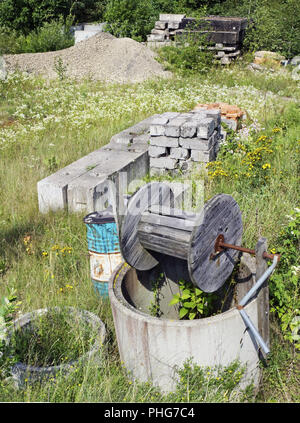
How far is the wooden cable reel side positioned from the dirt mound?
34.0 ft

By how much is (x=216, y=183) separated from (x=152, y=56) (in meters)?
10.5

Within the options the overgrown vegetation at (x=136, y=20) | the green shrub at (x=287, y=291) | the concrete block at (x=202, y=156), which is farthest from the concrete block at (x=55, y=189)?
the overgrown vegetation at (x=136, y=20)

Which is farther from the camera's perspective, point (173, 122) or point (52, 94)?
point (52, 94)

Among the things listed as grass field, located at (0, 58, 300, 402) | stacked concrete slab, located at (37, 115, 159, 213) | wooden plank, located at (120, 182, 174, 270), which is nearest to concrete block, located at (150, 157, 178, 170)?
stacked concrete slab, located at (37, 115, 159, 213)

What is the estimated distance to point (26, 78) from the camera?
12.1 m

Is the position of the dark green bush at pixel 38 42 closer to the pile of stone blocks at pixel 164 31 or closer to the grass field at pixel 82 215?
the pile of stone blocks at pixel 164 31

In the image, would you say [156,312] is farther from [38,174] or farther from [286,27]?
[286,27]

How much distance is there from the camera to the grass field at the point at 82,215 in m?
2.71

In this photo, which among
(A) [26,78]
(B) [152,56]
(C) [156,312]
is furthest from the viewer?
(B) [152,56]

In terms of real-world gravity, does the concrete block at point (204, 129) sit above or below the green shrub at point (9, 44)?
below

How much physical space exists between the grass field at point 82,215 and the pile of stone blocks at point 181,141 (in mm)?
357

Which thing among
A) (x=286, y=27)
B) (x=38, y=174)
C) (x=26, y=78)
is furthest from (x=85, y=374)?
(x=286, y=27)

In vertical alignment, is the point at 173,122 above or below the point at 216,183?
above

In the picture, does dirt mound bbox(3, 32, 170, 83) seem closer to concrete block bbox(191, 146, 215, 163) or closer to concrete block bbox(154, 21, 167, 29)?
concrete block bbox(154, 21, 167, 29)
